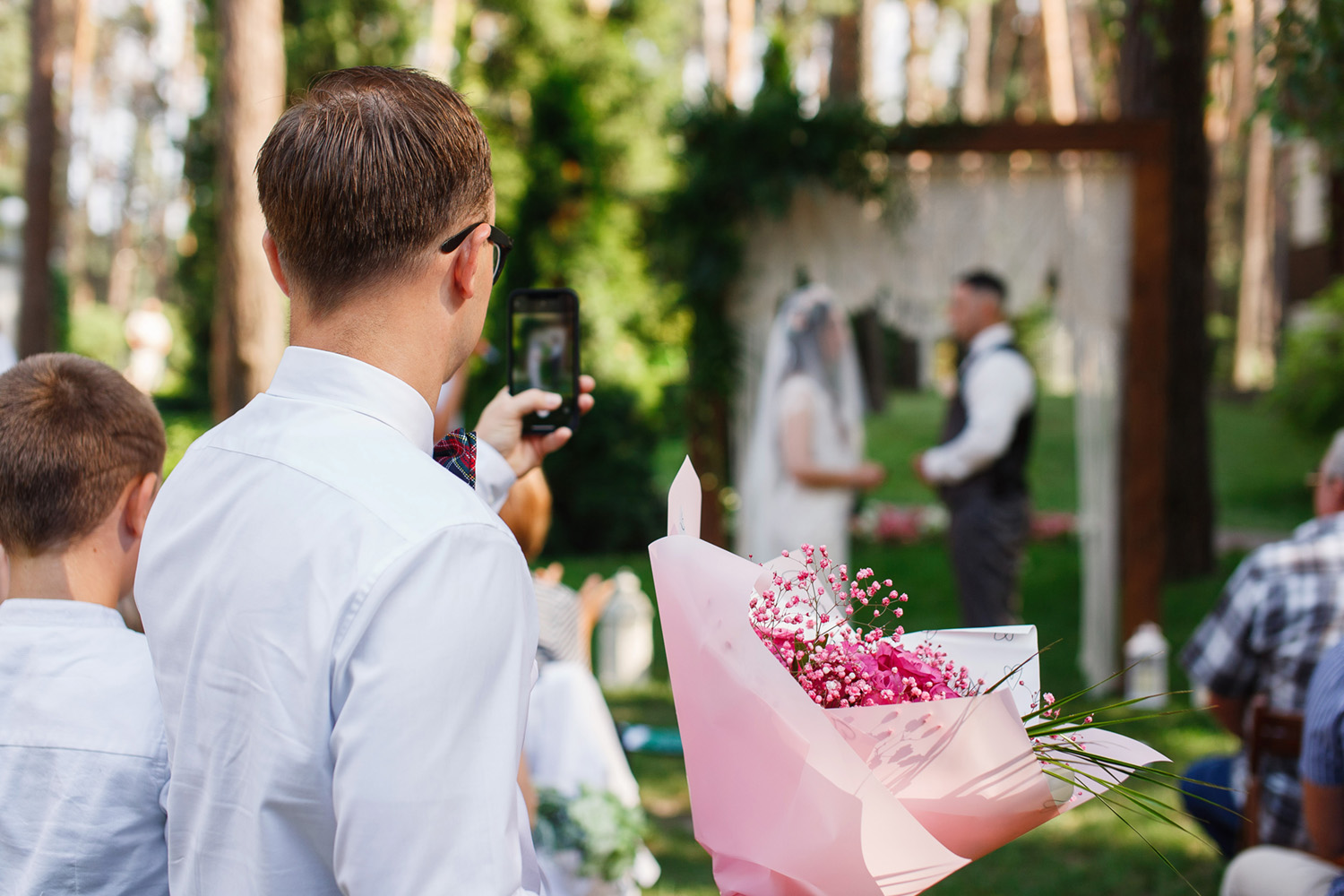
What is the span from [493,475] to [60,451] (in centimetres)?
65

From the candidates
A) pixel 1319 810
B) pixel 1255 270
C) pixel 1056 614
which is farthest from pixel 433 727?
pixel 1255 270

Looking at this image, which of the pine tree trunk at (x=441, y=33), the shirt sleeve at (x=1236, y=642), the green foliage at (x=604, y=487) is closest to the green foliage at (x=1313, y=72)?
the shirt sleeve at (x=1236, y=642)

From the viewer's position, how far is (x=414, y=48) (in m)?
14.4

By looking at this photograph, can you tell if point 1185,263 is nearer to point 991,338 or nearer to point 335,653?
point 991,338

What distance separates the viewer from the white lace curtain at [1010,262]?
20.4ft

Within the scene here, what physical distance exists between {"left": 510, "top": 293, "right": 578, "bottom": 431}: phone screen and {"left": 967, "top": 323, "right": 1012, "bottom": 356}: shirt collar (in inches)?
162

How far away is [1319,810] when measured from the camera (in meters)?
2.33

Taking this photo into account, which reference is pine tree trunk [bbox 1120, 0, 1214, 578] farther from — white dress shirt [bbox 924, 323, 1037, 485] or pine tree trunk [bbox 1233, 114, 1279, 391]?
pine tree trunk [bbox 1233, 114, 1279, 391]

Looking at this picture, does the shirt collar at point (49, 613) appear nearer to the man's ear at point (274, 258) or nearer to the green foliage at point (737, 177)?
the man's ear at point (274, 258)

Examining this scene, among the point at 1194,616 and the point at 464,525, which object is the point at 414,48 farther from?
the point at 464,525

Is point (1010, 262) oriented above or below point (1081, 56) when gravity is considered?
below

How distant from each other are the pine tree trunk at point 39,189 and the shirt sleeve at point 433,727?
13.3m

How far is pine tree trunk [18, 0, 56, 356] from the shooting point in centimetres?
1235

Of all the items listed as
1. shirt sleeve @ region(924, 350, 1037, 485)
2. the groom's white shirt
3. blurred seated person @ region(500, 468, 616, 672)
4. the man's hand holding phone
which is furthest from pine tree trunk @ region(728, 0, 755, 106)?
the groom's white shirt
